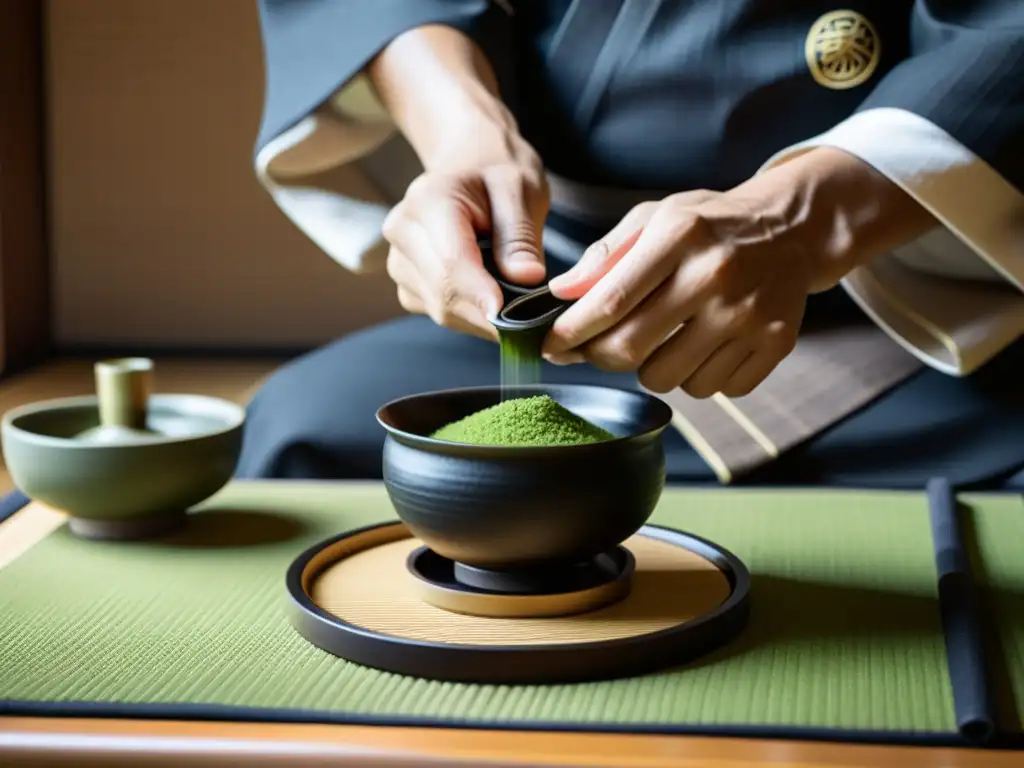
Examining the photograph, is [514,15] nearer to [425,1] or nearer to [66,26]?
[425,1]

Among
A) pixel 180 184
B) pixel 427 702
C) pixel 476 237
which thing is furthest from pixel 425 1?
pixel 180 184

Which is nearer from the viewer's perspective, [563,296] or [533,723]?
[533,723]

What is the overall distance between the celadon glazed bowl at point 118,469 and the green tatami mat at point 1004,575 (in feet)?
2.29

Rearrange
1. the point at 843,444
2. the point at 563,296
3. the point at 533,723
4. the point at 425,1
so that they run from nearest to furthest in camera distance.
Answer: the point at 533,723 < the point at 563,296 < the point at 843,444 < the point at 425,1

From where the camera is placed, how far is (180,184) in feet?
12.4

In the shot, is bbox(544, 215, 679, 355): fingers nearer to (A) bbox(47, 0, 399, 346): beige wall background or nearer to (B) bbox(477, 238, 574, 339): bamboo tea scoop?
(B) bbox(477, 238, 574, 339): bamboo tea scoop

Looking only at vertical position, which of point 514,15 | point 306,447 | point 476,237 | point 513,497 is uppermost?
point 514,15

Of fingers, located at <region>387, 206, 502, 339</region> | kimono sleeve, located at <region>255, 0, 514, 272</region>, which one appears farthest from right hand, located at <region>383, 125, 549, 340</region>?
kimono sleeve, located at <region>255, 0, 514, 272</region>

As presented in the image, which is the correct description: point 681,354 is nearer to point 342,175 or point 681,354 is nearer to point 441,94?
point 441,94

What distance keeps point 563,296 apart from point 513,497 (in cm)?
25

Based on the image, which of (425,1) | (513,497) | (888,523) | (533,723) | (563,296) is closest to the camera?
(533,723)

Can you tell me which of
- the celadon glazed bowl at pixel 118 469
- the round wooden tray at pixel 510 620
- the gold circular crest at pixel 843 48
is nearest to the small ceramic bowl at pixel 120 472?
the celadon glazed bowl at pixel 118 469

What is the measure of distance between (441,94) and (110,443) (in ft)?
2.14

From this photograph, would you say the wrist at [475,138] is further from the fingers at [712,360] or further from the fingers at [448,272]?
the fingers at [712,360]
